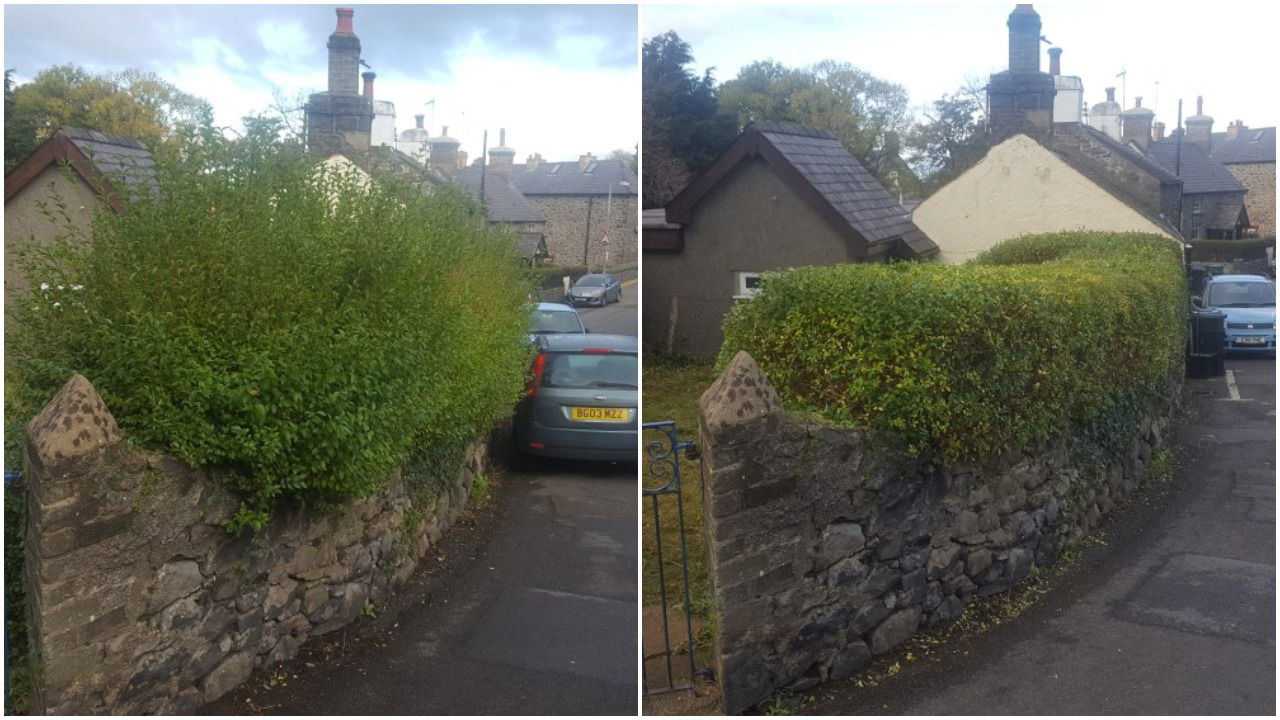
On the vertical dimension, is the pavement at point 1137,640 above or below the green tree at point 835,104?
below

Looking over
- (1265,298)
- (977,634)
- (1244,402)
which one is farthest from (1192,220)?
(977,634)

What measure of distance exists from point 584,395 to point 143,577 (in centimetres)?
420

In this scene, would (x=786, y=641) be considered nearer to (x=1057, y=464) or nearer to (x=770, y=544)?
(x=770, y=544)

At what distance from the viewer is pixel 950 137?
21.6 metres

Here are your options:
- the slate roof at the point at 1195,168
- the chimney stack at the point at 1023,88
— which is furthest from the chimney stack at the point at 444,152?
the slate roof at the point at 1195,168

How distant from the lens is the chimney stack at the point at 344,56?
534cm

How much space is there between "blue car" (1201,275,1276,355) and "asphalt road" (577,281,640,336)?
45.6 ft

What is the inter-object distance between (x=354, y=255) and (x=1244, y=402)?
13250 millimetres

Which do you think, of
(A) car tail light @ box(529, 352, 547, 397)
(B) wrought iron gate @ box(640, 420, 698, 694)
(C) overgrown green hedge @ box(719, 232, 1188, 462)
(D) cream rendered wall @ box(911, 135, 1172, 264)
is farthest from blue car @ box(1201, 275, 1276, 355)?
(B) wrought iron gate @ box(640, 420, 698, 694)

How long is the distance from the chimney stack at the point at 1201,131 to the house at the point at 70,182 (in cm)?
2671

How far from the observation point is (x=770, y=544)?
5.48 meters

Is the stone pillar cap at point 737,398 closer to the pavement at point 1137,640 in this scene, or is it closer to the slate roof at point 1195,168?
the pavement at point 1137,640

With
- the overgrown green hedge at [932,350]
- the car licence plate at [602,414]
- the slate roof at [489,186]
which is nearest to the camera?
the overgrown green hedge at [932,350]

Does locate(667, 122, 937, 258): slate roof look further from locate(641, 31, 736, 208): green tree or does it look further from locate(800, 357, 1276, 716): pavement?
locate(800, 357, 1276, 716): pavement
